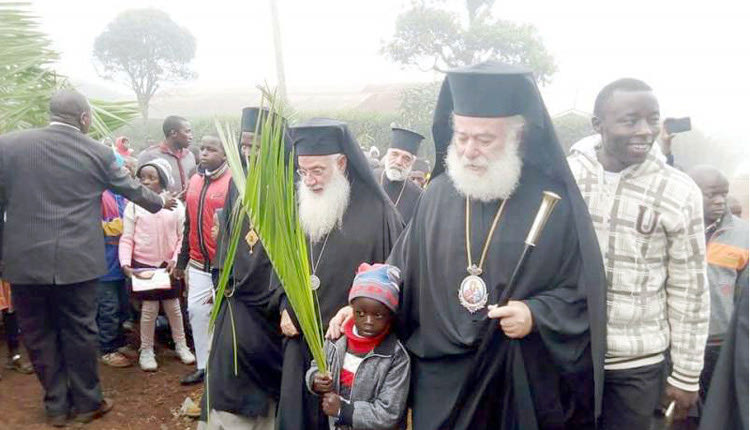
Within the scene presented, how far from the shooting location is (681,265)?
8.57ft

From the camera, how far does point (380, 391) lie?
280 cm

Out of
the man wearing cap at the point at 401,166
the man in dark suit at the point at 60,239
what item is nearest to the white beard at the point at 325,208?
the man in dark suit at the point at 60,239

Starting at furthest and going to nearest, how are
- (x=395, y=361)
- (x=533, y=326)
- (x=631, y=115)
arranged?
(x=395, y=361) → (x=631, y=115) → (x=533, y=326)

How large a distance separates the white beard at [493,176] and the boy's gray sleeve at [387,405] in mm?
833

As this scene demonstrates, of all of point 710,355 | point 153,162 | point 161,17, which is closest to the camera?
point 710,355

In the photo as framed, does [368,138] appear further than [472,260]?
Yes

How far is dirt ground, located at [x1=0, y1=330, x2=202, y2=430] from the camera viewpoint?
4.52 meters

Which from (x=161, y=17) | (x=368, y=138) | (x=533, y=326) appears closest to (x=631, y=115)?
(x=533, y=326)

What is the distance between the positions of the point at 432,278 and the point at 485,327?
1.07 ft

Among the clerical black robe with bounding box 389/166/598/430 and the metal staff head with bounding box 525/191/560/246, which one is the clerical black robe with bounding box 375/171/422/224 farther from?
the metal staff head with bounding box 525/191/560/246

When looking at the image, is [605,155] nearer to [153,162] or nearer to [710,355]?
[710,355]

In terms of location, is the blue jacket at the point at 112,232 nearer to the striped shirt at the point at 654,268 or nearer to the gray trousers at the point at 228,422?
the gray trousers at the point at 228,422

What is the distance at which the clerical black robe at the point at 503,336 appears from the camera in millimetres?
2521

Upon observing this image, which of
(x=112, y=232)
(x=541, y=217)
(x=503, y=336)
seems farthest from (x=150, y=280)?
(x=541, y=217)
